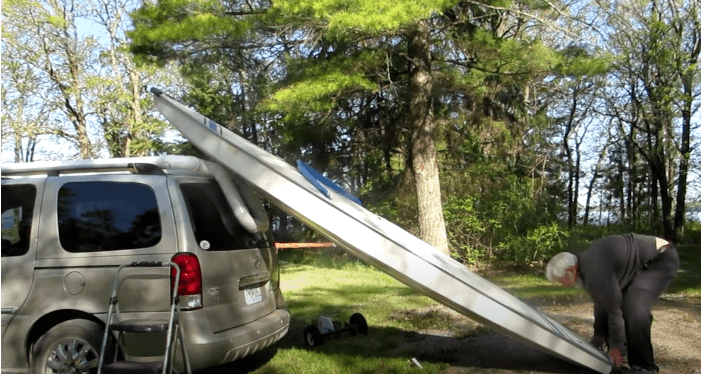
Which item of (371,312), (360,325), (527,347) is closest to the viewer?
(527,347)

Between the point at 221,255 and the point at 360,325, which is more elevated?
the point at 221,255

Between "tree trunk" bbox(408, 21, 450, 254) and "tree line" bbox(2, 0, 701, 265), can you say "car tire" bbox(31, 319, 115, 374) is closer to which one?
"tree line" bbox(2, 0, 701, 265)

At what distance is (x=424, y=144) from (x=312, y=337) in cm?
801

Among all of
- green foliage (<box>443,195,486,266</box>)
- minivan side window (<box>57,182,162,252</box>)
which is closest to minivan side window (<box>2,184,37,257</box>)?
minivan side window (<box>57,182,162,252</box>)

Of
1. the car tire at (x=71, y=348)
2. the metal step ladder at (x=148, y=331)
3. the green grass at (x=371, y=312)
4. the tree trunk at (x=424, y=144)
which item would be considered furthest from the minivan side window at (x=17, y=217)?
the tree trunk at (x=424, y=144)

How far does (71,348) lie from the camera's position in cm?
428

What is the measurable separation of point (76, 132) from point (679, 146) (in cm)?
2703

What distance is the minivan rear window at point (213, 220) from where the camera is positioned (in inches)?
175

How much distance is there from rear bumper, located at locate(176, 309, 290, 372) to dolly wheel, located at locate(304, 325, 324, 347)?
50.0 inches

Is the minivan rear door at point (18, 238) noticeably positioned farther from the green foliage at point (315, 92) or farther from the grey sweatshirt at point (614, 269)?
the green foliage at point (315, 92)

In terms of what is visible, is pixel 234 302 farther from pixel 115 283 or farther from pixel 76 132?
pixel 76 132

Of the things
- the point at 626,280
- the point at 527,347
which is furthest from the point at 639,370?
the point at 527,347

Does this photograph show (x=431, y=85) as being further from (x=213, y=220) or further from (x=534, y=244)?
(x=213, y=220)

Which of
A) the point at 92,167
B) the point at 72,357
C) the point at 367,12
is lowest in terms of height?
the point at 72,357
